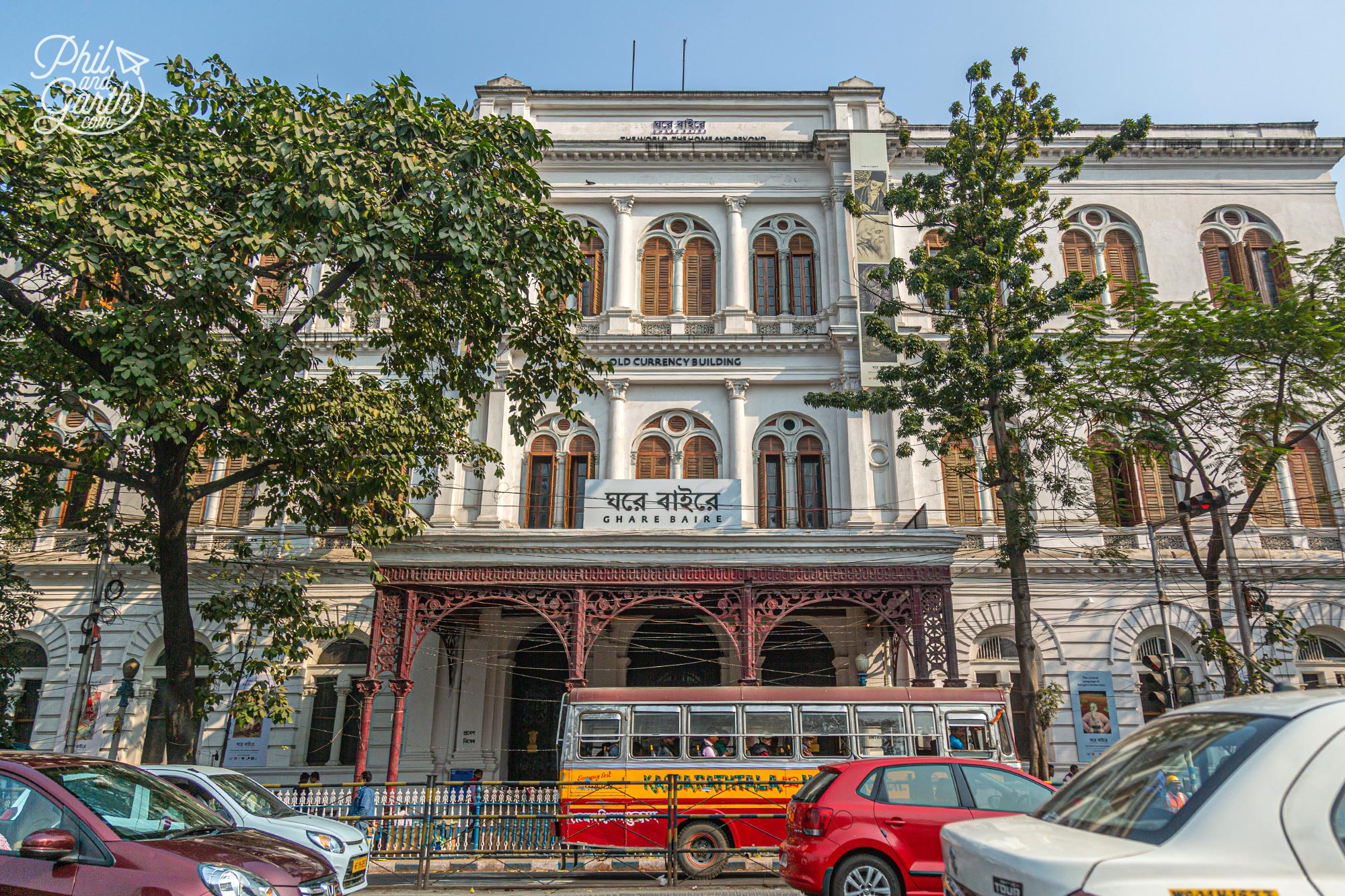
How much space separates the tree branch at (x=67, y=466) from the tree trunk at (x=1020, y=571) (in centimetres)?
1340

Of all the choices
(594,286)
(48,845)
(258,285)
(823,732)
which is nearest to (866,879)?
(823,732)

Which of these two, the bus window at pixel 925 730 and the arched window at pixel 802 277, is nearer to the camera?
the bus window at pixel 925 730

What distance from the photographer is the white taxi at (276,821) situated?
8867mm

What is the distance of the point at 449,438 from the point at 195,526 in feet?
35.2

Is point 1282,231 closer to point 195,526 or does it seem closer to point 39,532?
point 195,526

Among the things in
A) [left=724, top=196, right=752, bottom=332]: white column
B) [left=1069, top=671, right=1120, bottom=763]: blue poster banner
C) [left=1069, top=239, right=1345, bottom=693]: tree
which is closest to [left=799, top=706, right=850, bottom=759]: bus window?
[left=1069, top=239, right=1345, bottom=693]: tree

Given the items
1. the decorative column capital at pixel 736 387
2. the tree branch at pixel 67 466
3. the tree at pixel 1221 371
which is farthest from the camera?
the decorative column capital at pixel 736 387

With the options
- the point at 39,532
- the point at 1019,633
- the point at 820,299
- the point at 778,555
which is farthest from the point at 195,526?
the point at 1019,633

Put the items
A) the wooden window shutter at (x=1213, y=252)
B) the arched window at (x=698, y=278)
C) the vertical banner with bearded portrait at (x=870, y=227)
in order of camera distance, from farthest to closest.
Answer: the arched window at (x=698, y=278), the wooden window shutter at (x=1213, y=252), the vertical banner with bearded portrait at (x=870, y=227)

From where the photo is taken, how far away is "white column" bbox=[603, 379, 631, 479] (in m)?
21.8

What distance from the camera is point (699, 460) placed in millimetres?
22188

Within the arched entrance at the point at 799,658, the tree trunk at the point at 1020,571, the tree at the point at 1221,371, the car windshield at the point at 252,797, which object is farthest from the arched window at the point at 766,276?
the car windshield at the point at 252,797

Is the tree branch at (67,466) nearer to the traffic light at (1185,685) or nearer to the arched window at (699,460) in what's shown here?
the arched window at (699,460)

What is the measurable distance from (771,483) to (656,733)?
964 centimetres
